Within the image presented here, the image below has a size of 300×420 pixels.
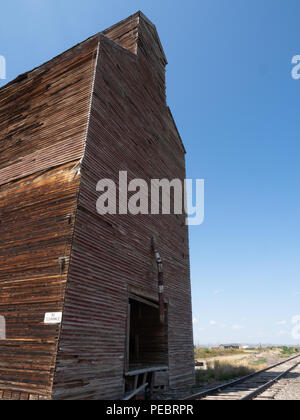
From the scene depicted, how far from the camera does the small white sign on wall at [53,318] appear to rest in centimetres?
800

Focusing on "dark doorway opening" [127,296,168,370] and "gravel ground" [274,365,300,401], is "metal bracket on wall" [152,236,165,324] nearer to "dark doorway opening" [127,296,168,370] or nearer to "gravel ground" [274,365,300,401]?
"dark doorway opening" [127,296,168,370]

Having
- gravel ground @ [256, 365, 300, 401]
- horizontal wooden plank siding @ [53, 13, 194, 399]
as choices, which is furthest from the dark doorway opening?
gravel ground @ [256, 365, 300, 401]

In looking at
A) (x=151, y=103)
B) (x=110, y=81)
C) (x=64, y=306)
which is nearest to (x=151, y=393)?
(x=64, y=306)

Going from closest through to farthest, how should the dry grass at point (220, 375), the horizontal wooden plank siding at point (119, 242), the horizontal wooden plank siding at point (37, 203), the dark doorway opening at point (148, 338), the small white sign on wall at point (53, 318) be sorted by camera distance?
1. the small white sign on wall at point (53, 318)
2. the horizontal wooden plank siding at point (37, 203)
3. the horizontal wooden plank siding at point (119, 242)
4. the dark doorway opening at point (148, 338)
5. the dry grass at point (220, 375)

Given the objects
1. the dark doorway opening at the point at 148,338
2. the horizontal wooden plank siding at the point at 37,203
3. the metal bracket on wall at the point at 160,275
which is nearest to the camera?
the horizontal wooden plank siding at the point at 37,203

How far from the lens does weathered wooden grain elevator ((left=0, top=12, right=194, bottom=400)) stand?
833 cm

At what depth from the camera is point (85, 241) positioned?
951 cm

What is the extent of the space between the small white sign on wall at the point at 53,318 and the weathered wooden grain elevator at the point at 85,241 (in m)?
0.03

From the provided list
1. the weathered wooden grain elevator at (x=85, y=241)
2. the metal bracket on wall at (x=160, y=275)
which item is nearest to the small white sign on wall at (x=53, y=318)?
the weathered wooden grain elevator at (x=85, y=241)

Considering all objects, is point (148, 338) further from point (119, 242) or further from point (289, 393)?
point (289, 393)

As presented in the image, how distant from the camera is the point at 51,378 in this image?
741 centimetres

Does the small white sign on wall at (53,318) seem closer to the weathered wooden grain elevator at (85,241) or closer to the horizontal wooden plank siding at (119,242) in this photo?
the weathered wooden grain elevator at (85,241)

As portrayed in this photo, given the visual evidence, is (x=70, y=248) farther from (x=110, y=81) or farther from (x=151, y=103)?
(x=151, y=103)

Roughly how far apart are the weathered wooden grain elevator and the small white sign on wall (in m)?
0.03
